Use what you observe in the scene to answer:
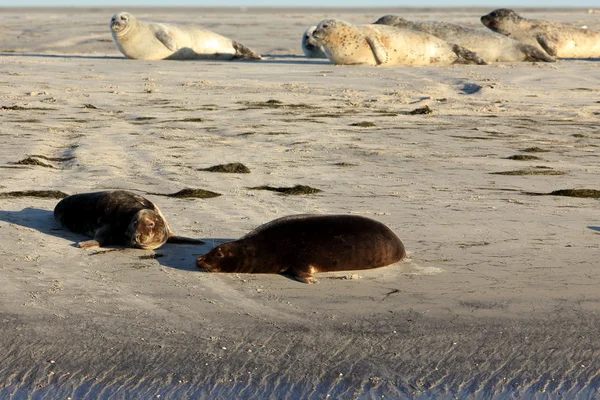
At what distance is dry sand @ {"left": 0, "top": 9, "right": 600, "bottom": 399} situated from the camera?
346 centimetres

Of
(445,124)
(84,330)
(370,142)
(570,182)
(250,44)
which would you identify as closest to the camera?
(84,330)

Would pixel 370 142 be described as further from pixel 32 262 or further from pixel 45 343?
pixel 45 343

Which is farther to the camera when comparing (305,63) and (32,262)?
(305,63)

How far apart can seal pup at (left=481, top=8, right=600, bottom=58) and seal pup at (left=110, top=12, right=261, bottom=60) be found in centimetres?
508

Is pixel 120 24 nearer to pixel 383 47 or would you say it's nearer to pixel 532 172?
pixel 383 47

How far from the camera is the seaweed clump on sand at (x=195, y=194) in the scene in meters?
6.50

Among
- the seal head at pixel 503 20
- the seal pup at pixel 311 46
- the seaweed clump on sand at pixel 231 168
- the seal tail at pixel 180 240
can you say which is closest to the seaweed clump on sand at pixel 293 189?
the seaweed clump on sand at pixel 231 168

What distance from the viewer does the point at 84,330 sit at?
3844mm

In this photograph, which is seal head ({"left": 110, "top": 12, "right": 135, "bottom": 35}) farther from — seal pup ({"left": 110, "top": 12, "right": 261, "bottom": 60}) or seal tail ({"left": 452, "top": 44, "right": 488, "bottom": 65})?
seal tail ({"left": 452, "top": 44, "right": 488, "bottom": 65})

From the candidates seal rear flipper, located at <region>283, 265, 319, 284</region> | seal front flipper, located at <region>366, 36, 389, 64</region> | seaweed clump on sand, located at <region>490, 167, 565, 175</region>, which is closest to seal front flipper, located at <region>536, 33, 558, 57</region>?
seal front flipper, located at <region>366, 36, 389, 64</region>

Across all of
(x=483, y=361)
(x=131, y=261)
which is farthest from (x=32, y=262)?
(x=483, y=361)

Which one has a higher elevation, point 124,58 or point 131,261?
point 131,261

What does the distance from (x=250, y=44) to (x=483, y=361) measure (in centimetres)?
2251

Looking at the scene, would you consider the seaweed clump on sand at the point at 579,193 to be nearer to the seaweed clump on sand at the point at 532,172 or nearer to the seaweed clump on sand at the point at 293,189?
the seaweed clump on sand at the point at 532,172
